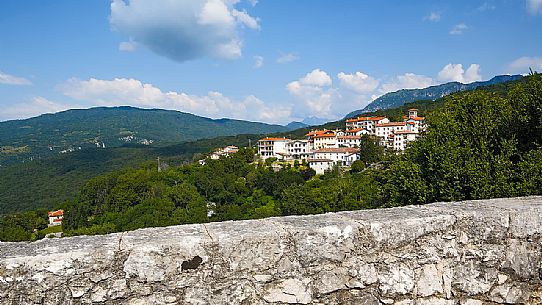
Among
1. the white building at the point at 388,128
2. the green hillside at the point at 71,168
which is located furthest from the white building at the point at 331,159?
the green hillside at the point at 71,168

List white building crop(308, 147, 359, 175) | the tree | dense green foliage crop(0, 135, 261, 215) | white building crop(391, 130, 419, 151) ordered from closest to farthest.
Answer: the tree → white building crop(308, 147, 359, 175) → white building crop(391, 130, 419, 151) → dense green foliage crop(0, 135, 261, 215)

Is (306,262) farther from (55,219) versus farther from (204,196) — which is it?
(55,219)

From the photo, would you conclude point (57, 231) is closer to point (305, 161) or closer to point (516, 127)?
point (305, 161)

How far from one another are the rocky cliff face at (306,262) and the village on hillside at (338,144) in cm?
5975

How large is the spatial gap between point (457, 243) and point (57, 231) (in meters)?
59.7

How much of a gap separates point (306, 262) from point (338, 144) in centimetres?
7855

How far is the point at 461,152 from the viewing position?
23.0 ft

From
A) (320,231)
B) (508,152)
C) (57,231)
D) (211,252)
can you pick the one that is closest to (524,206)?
(320,231)

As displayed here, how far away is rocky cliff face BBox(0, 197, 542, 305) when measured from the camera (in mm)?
1915

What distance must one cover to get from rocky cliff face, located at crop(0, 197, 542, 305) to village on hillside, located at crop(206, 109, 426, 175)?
196ft

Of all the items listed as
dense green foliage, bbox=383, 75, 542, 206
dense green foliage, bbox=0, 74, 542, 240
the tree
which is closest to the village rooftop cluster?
the tree

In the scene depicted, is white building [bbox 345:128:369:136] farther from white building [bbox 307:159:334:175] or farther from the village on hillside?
white building [bbox 307:159:334:175]

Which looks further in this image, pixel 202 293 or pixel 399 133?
pixel 399 133

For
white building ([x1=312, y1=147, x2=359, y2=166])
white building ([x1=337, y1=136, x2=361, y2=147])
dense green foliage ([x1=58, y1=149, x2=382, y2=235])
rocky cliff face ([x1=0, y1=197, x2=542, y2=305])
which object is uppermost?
white building ([x1=337, y1=136, x2=361, y2=147])
